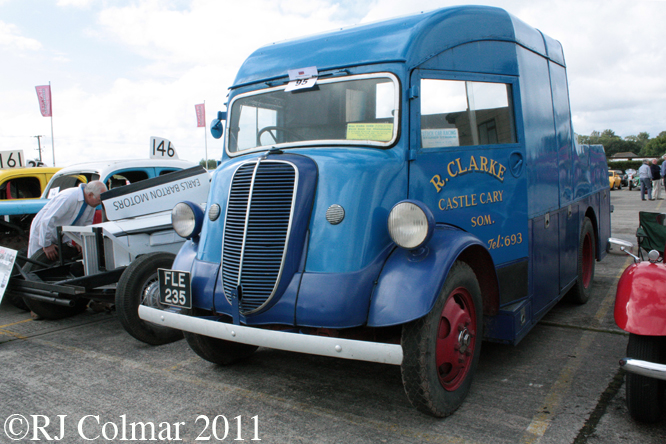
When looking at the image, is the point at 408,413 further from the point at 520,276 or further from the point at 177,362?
the point at 177,362

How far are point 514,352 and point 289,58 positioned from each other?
3.12m

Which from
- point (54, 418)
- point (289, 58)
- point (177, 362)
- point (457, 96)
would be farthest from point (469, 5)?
point (54, 418)

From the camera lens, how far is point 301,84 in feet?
12.3

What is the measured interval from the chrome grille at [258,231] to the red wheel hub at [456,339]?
1105 mm

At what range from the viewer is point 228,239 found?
3.44 meters

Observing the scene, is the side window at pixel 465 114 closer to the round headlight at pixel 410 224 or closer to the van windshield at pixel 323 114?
the van windshield at pixel 323 114

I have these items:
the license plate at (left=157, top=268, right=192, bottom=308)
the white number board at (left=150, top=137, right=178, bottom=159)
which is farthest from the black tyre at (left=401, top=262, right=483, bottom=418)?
the white number board at (left=150, top=137, right=178, bottom=159)

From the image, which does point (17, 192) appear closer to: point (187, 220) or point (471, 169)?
point (187, 220)

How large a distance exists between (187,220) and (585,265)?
483 cm

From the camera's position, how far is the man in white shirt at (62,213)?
573 cm

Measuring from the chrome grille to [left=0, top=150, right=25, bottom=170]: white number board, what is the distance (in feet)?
27.7

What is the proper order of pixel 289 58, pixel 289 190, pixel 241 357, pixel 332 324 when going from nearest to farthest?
1. pixel 332 324
2. pixel 289 190
3. pixel 289 58
4. pixel 241 357

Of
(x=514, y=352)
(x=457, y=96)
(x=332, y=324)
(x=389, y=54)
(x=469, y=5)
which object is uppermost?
(x=469, y=5)

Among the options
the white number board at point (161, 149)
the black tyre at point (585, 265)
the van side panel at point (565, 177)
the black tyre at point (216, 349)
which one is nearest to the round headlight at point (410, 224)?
the black tyre at point (216, 349)
